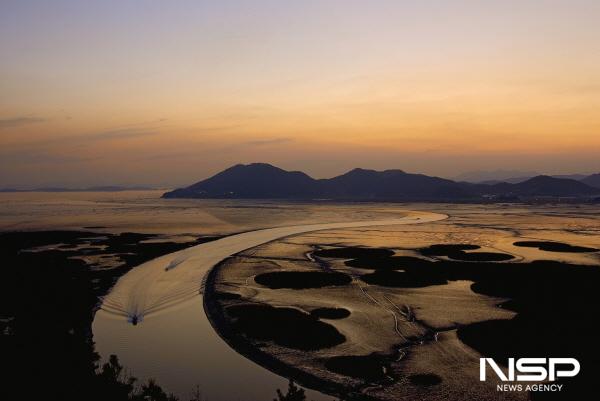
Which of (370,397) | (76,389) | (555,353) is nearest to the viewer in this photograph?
(76,389)

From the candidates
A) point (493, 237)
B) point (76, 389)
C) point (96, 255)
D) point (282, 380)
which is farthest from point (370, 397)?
point (493, 237)

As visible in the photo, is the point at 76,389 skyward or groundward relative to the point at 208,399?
skyward

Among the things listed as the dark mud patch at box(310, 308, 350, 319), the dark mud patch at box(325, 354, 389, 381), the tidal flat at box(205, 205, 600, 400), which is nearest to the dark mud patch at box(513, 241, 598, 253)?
the tidal flat at box(205, 205, 600, 400)

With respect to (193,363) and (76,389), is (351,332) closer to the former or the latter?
(193,363)

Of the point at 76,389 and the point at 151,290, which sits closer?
the point at 76,389

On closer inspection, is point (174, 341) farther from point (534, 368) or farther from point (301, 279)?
point (534, 368)

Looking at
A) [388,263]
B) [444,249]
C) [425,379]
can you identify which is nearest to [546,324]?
[425,379]

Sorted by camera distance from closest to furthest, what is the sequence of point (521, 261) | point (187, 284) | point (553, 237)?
point (187, 284) → point (521, 261) → point (553, 237)
